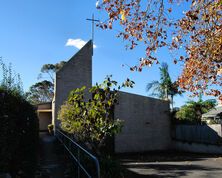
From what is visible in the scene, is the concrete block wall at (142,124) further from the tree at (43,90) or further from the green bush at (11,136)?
the tree at (43,90)

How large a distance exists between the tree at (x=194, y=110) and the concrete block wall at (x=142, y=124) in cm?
137

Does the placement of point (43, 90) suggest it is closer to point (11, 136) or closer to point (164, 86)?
point (164, 86)

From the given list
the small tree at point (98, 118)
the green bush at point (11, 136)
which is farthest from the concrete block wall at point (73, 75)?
the small tree at point (98, 118)

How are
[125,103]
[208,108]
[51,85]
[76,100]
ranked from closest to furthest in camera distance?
[76,100], [125,103], [208,108], [51,85]

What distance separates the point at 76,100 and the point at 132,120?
14.1 m

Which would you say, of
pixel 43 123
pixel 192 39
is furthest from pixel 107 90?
pixel 43 123

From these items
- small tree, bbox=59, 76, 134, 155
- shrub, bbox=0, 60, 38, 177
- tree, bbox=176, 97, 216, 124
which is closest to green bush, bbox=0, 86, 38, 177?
shrub, bbox=0, 60, 38, 177

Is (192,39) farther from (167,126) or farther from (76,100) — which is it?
(167,126)

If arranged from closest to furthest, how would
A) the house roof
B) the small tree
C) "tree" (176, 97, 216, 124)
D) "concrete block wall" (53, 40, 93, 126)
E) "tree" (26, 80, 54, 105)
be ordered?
the small tree
"concrete block wall" (53, 40, 93, 126)
"tree" (176, 97, 216, 124)
the house roof
"tree" (26, 80, 54, 105)

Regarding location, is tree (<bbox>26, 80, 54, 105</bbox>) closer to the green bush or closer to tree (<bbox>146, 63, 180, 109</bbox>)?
tree (<bbox>146, 63, 180, 109</bbox>)

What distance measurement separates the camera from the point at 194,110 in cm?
2786

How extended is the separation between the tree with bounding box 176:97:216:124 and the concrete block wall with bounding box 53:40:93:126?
8723 millimetres

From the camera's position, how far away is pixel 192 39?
23.5 feet

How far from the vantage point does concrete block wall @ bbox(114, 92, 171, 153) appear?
2303cm
